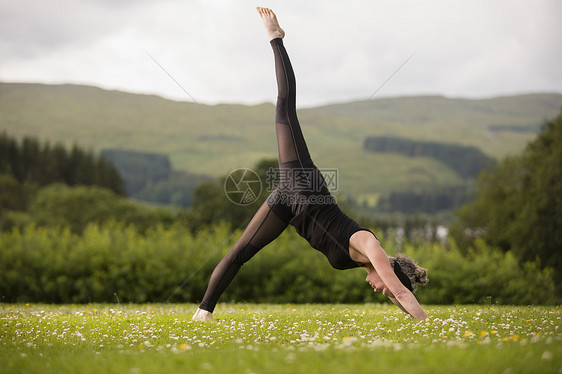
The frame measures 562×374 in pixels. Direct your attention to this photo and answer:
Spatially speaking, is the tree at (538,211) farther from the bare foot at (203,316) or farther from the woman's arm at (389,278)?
the bare foot at (203,316)

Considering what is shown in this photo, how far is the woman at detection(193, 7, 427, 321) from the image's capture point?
689 centimetres

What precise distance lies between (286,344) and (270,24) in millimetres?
4756

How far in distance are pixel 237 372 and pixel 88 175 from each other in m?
104

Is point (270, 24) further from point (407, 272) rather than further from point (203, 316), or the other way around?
point (203, 316)

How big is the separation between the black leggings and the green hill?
116078 mm

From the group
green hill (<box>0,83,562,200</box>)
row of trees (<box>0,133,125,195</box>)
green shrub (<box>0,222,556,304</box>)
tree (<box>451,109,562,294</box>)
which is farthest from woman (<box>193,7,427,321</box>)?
green hill (<box>0,83,562,200</box>)

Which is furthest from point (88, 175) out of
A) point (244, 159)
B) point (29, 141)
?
point (244, 159)

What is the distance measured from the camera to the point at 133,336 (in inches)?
256

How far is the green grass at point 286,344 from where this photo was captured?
4.12 m

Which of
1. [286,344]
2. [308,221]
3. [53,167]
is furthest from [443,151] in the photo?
[286,344]

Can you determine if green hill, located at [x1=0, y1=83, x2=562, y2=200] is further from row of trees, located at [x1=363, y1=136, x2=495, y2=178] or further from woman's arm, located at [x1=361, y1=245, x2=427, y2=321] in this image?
woman's arm, located at [x1=361, y1=245, x2=427, y2=321]

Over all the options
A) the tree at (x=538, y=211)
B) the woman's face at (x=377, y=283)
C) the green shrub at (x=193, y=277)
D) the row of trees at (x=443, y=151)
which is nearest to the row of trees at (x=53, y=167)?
the tree at (x=538, y=211)

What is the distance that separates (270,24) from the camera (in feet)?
25.1

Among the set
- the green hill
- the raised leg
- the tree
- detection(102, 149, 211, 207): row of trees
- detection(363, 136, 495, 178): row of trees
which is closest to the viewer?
the raised leg
